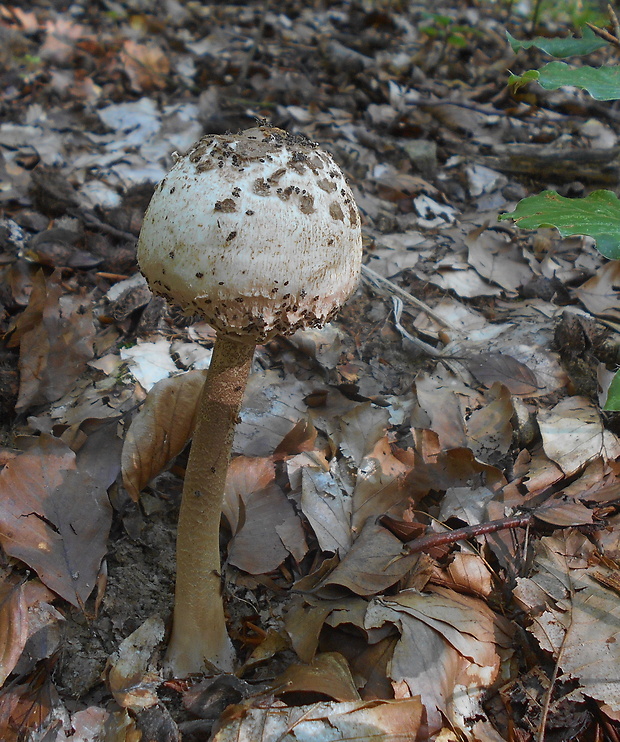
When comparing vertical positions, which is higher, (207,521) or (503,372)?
(207,521)

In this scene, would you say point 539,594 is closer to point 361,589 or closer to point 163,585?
point 361,589

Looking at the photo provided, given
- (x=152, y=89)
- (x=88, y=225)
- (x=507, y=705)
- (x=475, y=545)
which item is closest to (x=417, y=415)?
(x=475, y=545)

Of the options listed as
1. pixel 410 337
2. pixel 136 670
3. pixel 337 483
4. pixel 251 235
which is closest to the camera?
pixel 251 235

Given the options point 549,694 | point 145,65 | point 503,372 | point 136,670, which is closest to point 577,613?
point 549,694

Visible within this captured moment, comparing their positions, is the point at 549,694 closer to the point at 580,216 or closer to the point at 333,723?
the point at 333,723

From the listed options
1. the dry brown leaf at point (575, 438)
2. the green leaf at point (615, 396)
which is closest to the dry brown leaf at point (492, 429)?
the dry brown leaf at point (575, 438)

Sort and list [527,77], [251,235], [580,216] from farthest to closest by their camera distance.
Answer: [527,77] → [580,216] → [251,235]

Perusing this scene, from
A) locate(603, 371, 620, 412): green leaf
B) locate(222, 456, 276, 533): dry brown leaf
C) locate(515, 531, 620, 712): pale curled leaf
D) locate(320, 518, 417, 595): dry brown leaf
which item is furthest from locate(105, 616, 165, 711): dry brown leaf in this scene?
locate(603, 371, 620, 412): green leaf
